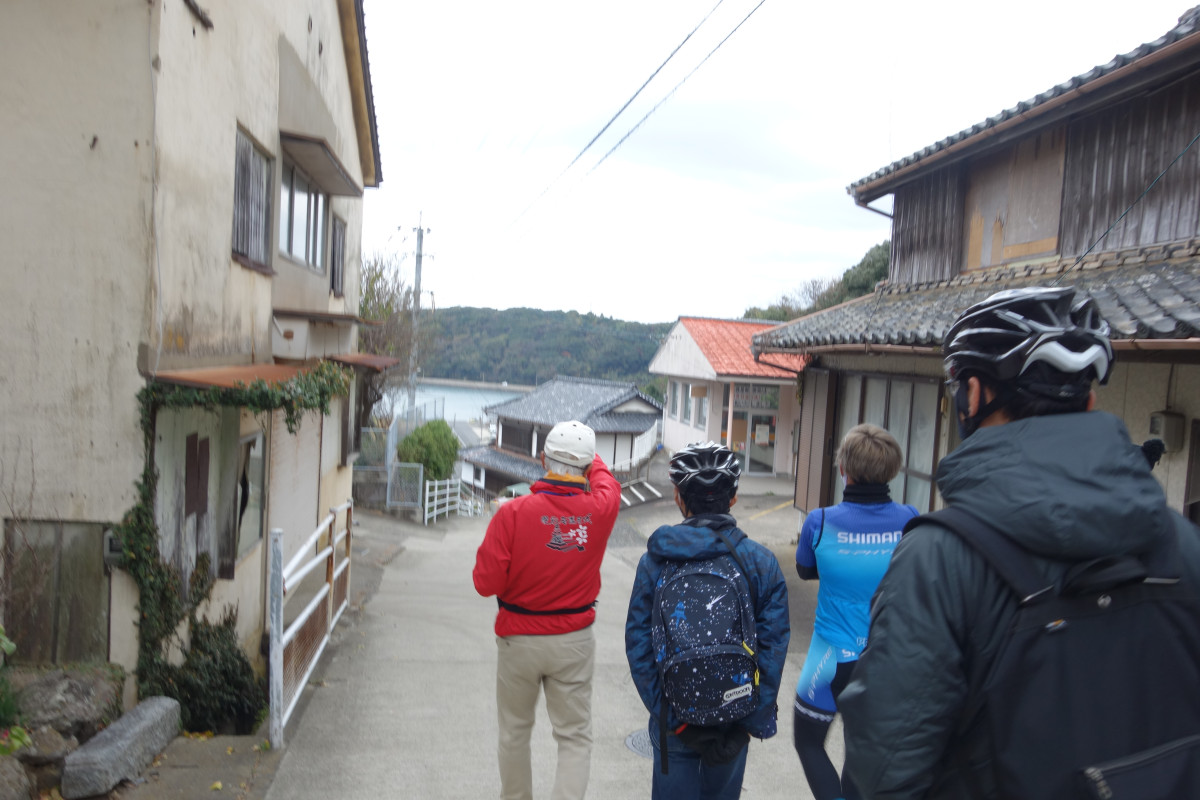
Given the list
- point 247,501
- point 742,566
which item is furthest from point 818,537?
point 247,501

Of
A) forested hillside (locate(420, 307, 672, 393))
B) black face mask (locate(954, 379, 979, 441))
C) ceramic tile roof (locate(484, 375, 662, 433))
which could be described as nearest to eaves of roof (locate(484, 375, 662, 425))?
ceramic tile roof (locate(484, 375, 662, 433))

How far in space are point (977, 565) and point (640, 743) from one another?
3.81 metres

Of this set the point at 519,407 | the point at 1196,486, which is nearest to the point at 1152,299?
the point at 1196,486

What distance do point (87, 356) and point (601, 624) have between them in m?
5.86

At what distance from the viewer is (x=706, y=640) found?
284 cm

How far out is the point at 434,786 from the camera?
13.6 feet

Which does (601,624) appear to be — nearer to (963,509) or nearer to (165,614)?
(165,614)

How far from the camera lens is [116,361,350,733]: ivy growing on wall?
4.45 m

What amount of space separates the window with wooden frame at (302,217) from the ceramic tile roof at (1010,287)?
5.66 metres

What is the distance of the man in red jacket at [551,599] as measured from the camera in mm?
3537

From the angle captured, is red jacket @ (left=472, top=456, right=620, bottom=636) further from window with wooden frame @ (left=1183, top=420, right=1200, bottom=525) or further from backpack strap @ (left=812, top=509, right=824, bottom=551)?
window with wooden frame @ (left=1183, top=420, right=1200, bottom=525)

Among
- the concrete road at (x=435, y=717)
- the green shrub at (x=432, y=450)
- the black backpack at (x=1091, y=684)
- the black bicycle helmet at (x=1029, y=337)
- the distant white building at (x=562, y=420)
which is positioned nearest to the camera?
the black backpack at (x=1091, y=684)

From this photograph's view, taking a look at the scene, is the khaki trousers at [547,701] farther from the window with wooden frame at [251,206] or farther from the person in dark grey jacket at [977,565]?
the window with wooden frame at [251,206]

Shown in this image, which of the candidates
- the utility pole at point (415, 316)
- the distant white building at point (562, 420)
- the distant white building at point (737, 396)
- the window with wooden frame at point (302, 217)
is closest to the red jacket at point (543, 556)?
the window with wooden frame at point (302, 217)
